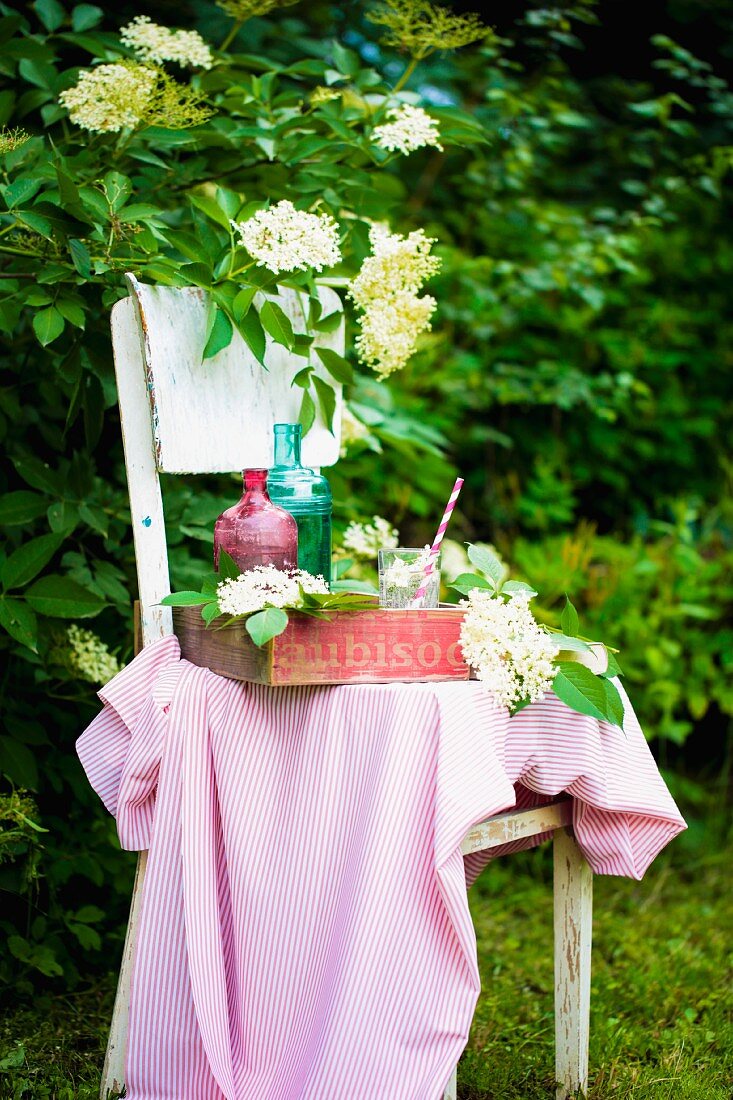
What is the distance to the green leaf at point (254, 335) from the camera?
5.98 ft

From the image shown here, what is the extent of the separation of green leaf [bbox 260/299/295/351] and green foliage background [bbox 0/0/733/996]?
0.30ft

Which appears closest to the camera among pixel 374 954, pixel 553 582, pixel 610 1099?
pixel 374 954

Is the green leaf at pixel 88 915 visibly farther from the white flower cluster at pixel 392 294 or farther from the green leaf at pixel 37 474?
the white flower cluster at pixel 392 294

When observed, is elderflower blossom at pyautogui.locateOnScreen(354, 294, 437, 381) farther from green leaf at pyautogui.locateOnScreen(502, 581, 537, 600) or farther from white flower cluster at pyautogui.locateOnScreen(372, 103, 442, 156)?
green leaf at pyautogui.locateOnScreen(502, 581, 537, 600)

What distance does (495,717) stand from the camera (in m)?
1.51

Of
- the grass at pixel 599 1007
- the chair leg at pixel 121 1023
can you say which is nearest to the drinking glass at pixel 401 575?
the chair leg at pixel 121 1023

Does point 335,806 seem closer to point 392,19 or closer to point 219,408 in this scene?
point 219,408

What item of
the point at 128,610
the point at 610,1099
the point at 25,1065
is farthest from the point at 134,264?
the point at 610,1099

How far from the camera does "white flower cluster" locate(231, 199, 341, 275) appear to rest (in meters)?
1.76

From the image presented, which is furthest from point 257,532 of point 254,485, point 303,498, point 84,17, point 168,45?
point 84,17

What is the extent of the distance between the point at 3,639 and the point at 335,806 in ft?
3.09

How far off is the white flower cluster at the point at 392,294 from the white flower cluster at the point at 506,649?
2.19ft

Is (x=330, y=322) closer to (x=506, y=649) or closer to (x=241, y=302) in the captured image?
(x=241, y=302)

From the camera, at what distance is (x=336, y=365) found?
2.05 metres
